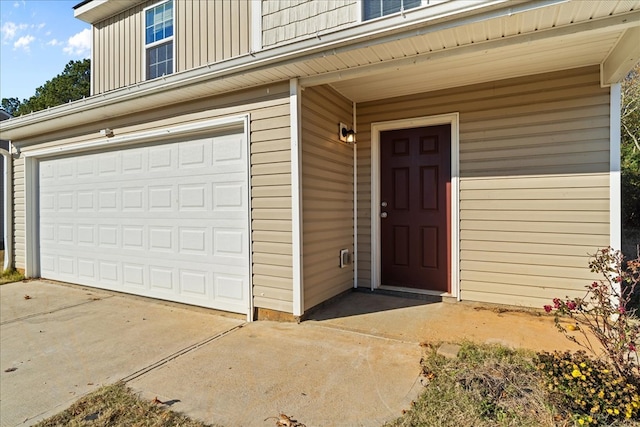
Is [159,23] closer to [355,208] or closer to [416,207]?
[355,208]

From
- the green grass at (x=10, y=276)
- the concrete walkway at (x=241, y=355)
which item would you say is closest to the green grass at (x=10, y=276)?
the green grass at (x=10, y=276)

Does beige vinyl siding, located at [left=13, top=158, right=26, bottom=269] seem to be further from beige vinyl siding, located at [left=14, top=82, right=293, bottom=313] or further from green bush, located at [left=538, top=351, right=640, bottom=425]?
green bush, located at [left=538, top=351, right=640, bottom=425]

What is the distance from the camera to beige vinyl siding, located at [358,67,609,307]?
342 centimetres

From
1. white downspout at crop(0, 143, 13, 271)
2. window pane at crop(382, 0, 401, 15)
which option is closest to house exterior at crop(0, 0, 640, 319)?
window pane at crop(382, 0, 401, 15)

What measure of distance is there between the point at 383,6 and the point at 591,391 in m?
3.30

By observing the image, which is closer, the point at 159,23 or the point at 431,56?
the point at 431,56

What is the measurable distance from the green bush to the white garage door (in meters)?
2.80

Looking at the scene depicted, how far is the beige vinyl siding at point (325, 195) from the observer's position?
3.61 meters

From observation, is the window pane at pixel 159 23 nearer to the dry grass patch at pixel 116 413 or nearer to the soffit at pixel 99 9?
the soffit at pixel 99 9

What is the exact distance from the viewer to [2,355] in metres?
3.01

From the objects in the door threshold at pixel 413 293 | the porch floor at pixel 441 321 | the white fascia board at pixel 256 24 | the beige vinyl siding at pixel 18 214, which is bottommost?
the porch floor at pixel 441 321

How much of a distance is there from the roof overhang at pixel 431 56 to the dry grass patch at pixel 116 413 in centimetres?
285

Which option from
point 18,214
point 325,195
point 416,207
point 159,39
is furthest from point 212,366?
point 18,214

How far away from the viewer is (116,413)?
206 centimetres
